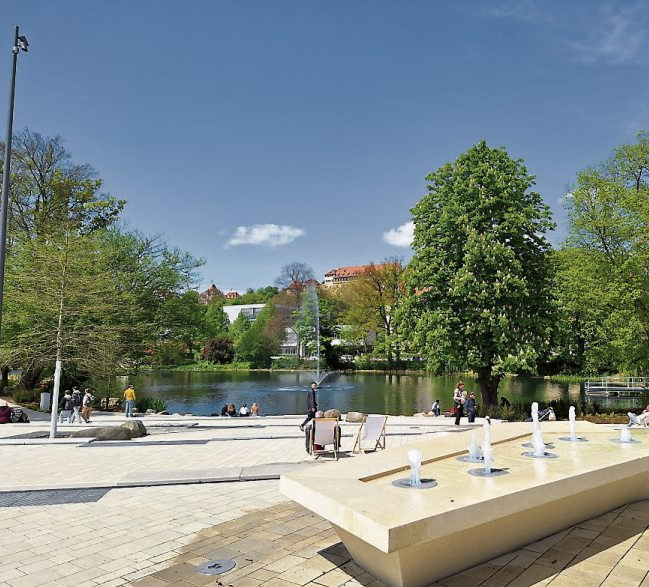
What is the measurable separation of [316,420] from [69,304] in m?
11.6

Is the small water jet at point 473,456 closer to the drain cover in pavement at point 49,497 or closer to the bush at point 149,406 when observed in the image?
the drain cover in pavement at point 49,497

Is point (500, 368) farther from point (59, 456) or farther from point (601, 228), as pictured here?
point (59, 456)

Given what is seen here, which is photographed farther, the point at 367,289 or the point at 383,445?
the point at 367,289

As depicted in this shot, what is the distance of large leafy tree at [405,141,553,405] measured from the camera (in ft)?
79.8

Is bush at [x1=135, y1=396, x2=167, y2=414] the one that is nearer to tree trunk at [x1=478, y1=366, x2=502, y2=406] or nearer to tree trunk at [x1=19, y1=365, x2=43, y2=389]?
tree trunk at [x1=19, y1=365, x2=43, y2=389]

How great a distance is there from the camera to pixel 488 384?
26.3m

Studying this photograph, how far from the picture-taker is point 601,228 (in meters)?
27.1

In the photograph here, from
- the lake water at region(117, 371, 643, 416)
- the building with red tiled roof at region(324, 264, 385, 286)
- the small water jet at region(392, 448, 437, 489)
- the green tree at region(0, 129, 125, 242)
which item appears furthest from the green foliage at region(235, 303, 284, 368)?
the small water jet at region(392, 448, 437, 489)

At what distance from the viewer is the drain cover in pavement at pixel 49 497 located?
29.8 feet

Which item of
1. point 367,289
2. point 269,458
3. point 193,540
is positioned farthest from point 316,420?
point 367,289

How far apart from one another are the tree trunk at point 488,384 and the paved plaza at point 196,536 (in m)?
14.6

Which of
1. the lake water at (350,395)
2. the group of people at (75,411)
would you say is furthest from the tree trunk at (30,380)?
the group of people at (75,411)

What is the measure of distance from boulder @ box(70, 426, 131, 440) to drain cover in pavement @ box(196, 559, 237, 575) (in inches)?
477

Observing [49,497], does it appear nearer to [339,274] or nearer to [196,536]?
[196,536]
